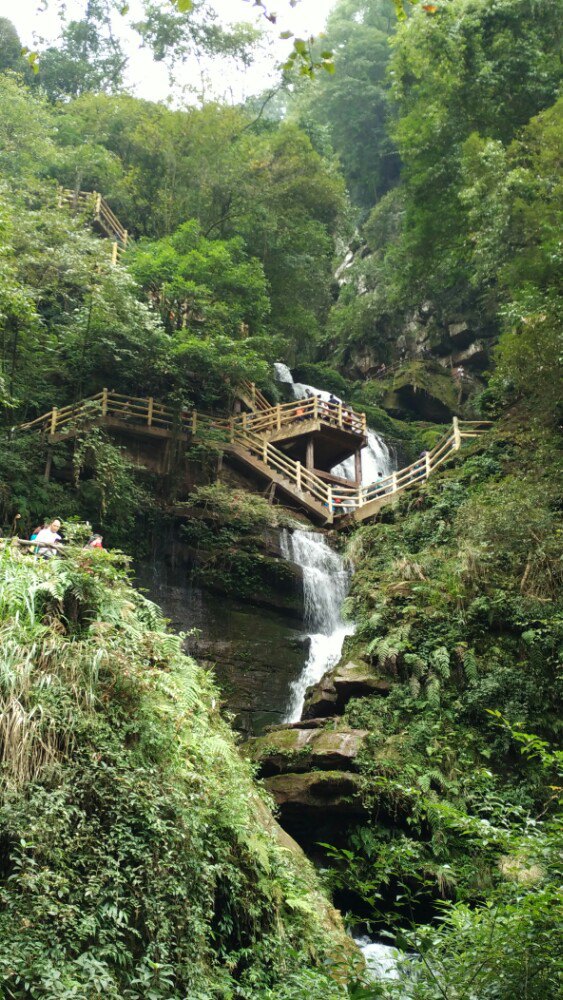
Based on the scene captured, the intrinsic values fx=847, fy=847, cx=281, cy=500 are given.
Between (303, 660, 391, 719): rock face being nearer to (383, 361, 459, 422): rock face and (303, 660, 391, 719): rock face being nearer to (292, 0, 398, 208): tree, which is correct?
(383, 361, 459, 422): rock face

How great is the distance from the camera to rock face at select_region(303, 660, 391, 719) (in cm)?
1325

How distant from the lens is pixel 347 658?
14477 millimetres

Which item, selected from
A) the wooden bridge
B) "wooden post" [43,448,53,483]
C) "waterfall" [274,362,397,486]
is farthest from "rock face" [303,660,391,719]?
"waterfall" [274,362,397,486]

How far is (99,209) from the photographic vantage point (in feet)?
96.8

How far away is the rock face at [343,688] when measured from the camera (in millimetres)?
13250

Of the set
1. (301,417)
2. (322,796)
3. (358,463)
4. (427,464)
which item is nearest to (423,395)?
(358,463)

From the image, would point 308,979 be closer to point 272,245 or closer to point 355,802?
point 355,802

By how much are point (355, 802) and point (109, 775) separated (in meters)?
4.93

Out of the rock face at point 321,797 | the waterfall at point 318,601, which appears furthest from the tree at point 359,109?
the rock face at point 321,797

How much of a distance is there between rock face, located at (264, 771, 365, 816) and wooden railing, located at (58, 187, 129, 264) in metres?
20.7

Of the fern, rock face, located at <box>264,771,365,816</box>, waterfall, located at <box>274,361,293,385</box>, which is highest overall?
waterfall, located at <box>274,361,293,385</box>

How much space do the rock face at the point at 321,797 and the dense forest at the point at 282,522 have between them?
0.21 ft

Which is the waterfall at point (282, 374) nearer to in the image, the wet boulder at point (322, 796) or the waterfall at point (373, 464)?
the waterfall at point (373, 464)

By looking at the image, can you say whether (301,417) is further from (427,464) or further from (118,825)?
(118,825)
